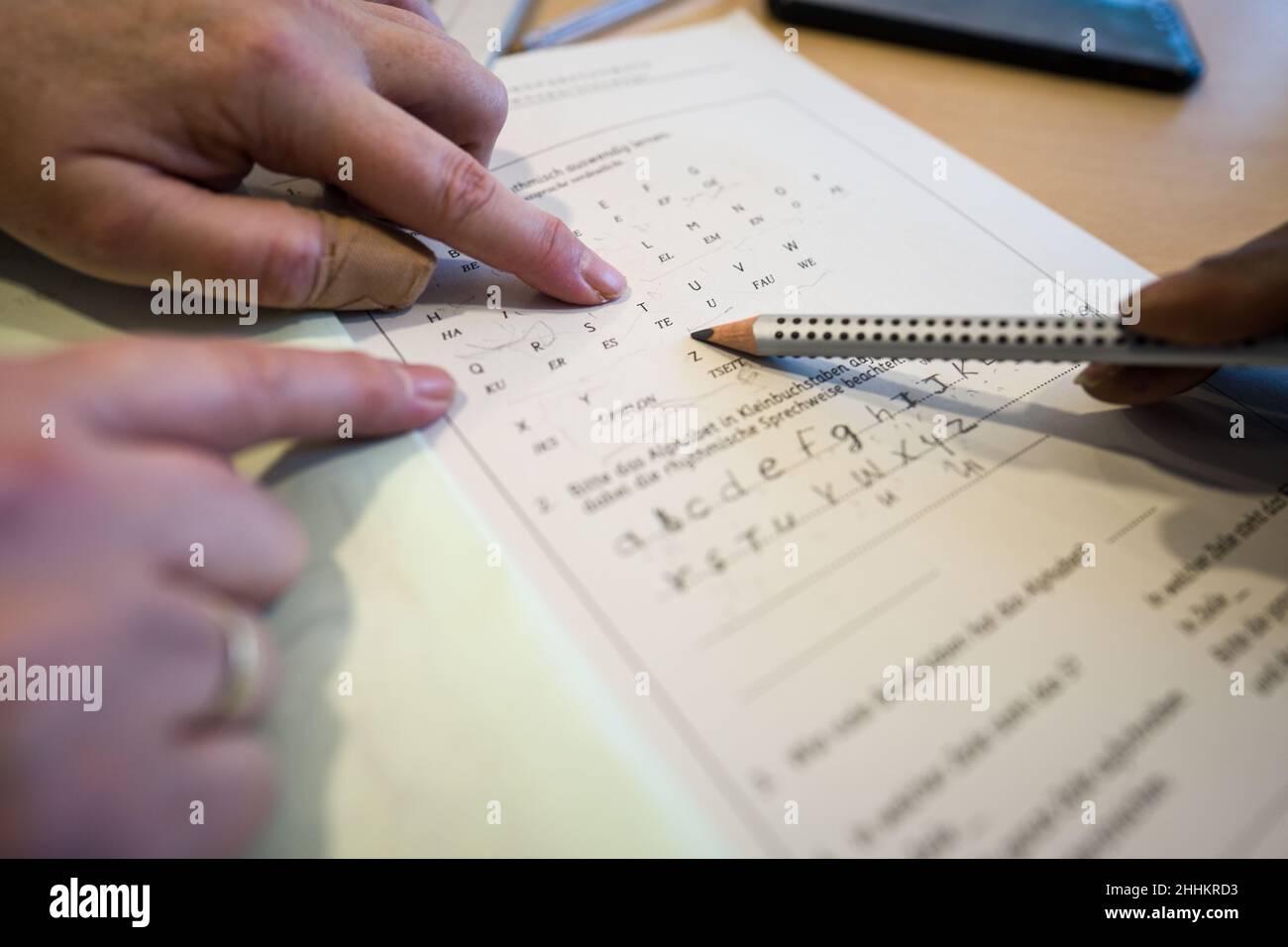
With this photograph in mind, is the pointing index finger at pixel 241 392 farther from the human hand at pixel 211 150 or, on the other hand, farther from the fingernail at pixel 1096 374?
the fingernail at pixel 1096 374

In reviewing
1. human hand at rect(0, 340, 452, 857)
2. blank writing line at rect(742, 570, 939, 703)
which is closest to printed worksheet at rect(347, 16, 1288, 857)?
blank writing line at rect(742, 570, 939, 703)

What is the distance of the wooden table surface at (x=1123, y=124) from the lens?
23.6 inches

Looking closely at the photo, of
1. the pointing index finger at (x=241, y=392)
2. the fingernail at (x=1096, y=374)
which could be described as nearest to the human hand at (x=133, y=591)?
the pointing index finger at (x=241, y=392)

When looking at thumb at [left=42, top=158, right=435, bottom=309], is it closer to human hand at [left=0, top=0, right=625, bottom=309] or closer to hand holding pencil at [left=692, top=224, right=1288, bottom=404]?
human hand at [left=0, top=0, right=625, bottom=309]

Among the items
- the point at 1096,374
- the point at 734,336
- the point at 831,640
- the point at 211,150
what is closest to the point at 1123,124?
the point at 1096,374

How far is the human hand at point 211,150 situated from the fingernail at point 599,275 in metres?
0.07

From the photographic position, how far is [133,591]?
27 cm

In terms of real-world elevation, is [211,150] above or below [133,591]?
above

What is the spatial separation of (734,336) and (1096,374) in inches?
8.7

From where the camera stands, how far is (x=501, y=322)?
0.48 metres

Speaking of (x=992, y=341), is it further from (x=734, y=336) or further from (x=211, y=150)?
(x=211, y=150)
